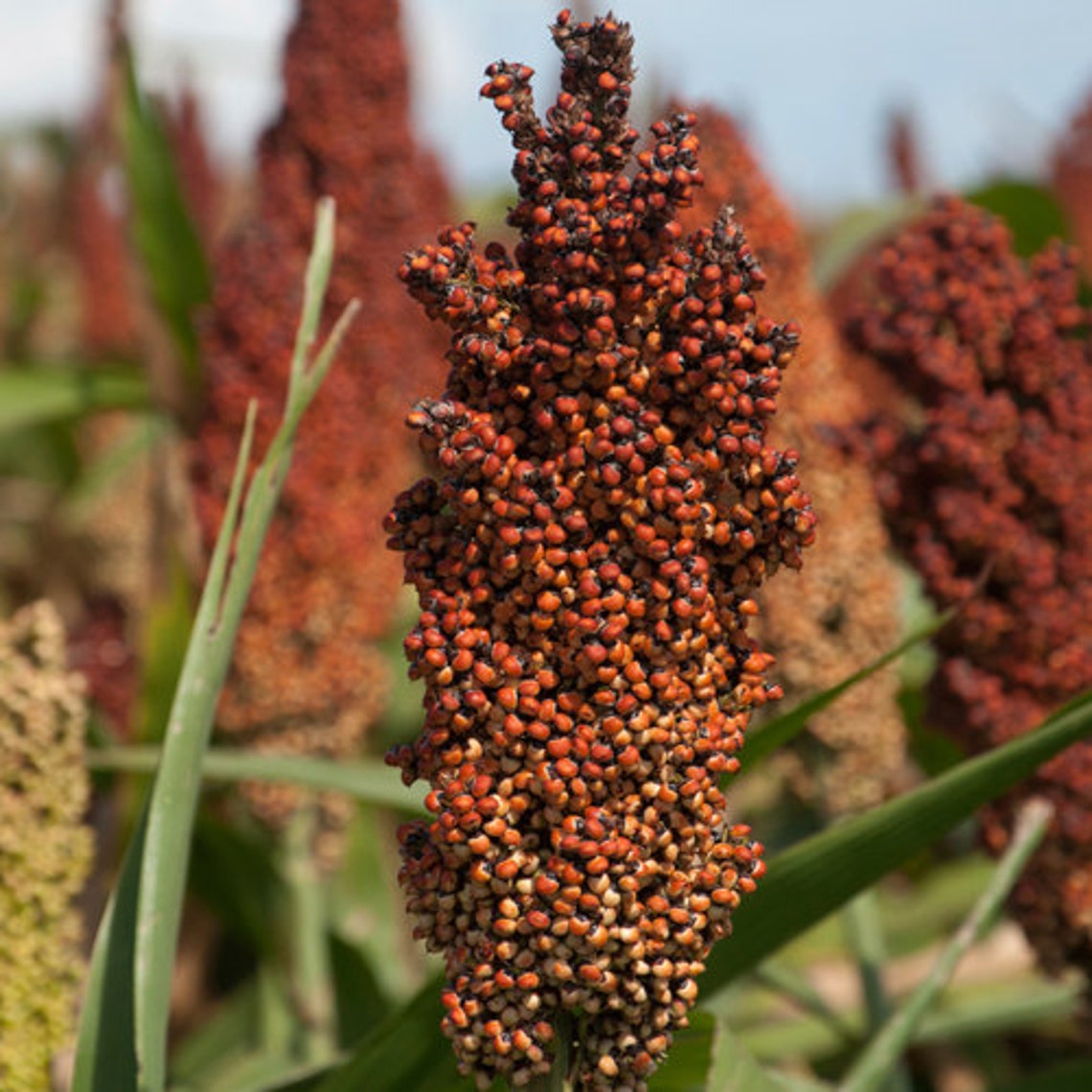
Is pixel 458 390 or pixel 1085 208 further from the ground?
pixel 1085 208

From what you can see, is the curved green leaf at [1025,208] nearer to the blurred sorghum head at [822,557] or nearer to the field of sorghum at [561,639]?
the field of sorghum at [561,639]

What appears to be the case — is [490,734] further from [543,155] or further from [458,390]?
[543,155]

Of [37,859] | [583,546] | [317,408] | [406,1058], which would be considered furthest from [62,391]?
[583,546]

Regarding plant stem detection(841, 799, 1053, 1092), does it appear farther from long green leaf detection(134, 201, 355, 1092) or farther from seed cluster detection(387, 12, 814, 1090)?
long green leaf detection(134, 201, 355, 1092)

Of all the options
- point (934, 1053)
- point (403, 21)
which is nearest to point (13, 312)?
point (403, 21)

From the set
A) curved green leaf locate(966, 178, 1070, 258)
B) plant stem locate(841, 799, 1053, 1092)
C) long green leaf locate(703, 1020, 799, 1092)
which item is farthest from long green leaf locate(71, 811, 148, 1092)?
curved green leaf locate(966, 178, 1070, 258)

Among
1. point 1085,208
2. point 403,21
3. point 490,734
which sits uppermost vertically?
point 1085,208

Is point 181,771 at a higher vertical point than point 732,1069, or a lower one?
higher

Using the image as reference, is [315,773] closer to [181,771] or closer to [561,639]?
[181,771]
